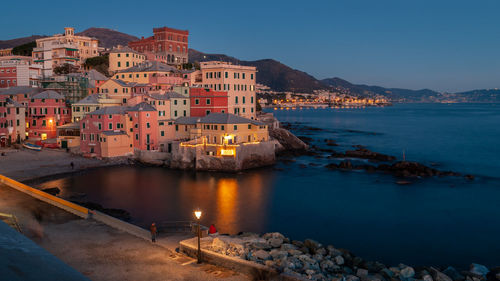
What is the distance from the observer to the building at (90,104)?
49375mm

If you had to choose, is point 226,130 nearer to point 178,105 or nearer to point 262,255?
point 178,105

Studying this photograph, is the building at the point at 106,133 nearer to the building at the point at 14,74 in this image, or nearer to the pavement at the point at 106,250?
the pavement at the point at 106,250

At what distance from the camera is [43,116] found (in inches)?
1983

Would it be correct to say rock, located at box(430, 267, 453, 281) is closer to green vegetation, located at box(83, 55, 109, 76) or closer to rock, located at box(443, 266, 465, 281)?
rock, located at box(443, 266, 465, 281)

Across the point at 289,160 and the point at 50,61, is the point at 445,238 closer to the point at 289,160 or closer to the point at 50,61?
the point at 289,160

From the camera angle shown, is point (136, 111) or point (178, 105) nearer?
point (136, 111)

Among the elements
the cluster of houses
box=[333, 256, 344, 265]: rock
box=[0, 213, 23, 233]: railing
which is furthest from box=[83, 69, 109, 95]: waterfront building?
box=[333, 256, 344, 265]: rock

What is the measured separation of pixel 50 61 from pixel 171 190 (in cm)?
5890

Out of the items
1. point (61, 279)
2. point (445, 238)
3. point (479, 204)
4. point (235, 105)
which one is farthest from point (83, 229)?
point (235, 105)

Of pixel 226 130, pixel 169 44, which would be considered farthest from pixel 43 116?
pixel 169 44

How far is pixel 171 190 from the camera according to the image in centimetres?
3353

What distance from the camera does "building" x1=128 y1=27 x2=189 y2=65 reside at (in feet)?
270

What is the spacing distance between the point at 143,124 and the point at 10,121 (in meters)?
18.5

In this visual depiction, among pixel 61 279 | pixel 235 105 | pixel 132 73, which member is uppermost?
pixel 132 73
